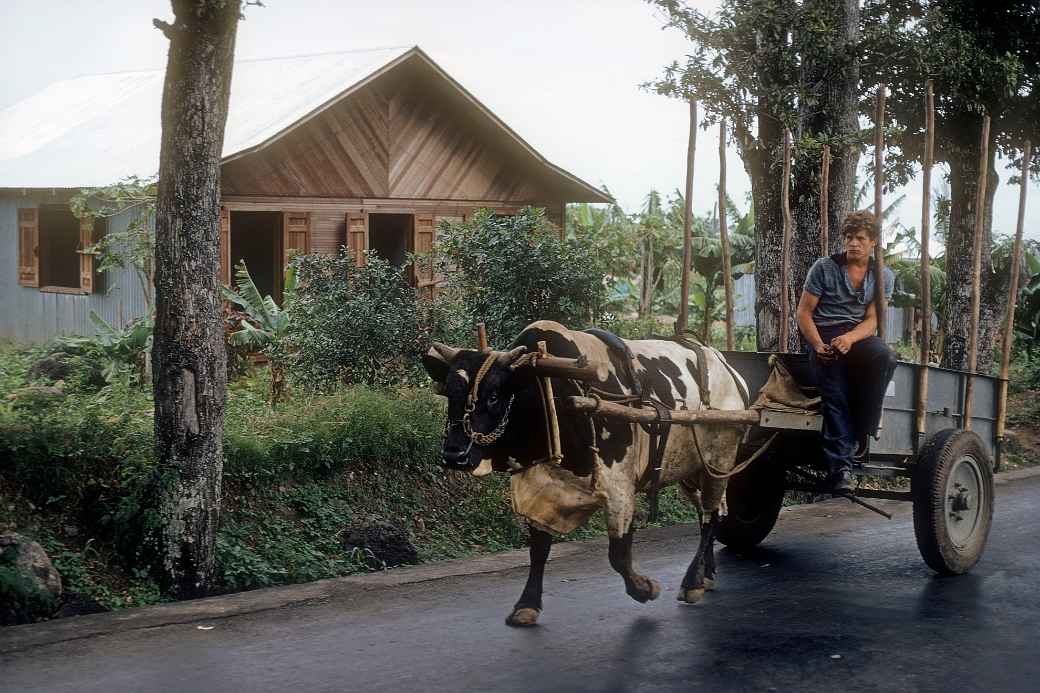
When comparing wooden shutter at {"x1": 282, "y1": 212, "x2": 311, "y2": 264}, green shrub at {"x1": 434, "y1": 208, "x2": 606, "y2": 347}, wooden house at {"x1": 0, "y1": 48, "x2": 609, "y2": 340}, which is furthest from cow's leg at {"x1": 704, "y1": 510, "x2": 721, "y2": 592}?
wooden shutter at {"x1": 282, "y1": 212, "x2": 311, "y2": 264}

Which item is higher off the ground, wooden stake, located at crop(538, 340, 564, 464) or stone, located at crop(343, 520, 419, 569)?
wooden stake, located at crop(538, 340, 564, 464)

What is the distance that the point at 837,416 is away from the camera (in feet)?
24.3

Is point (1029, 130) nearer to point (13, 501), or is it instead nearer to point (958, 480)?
point (958, 480)

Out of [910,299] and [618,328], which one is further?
[910,299]

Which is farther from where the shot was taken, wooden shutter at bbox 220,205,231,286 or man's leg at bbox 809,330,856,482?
wooden shutter at bbox 220,205,231,286

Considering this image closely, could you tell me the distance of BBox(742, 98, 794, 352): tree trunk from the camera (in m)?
11.6

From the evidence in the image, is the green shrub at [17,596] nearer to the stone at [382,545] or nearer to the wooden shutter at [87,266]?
the stone at [382,545]

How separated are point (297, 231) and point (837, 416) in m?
12.1

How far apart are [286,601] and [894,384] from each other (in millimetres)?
4116

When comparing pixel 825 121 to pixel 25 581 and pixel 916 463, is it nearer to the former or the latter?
pixel 916 463

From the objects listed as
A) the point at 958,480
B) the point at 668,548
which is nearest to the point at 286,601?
the point at 668,548

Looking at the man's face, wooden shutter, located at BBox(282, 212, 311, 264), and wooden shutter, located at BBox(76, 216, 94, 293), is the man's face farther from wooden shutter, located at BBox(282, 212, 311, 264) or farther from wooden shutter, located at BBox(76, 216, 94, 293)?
wooden shutter, located at BBox(76, 216, 94, 293)

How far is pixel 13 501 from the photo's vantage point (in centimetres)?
756

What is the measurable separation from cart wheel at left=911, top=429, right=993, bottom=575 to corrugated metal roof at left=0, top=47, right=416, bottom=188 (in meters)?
11.2
